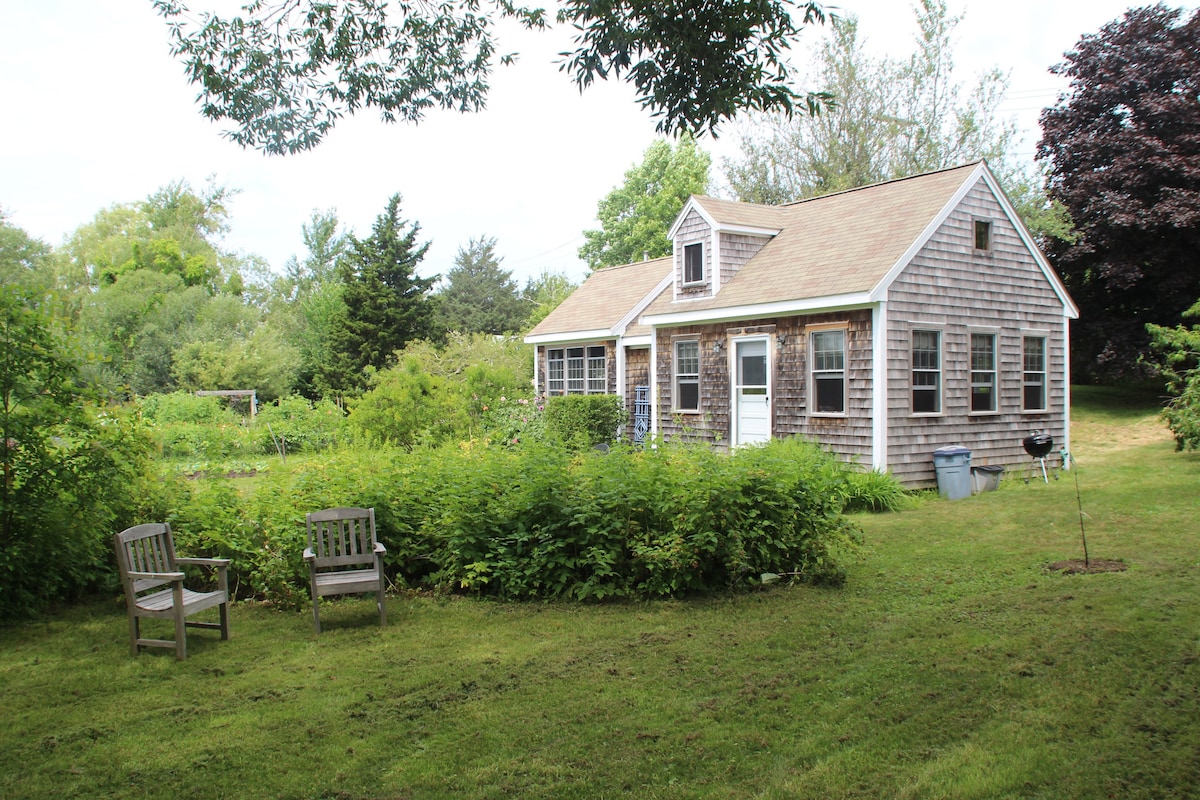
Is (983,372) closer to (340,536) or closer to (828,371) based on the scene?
(828,371)

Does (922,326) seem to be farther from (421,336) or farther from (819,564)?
(421,336)

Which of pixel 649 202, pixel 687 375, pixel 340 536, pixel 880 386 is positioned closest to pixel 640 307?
pixel 687 375

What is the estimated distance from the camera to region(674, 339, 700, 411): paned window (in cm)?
1634

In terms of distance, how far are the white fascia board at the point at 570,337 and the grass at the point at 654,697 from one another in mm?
13117

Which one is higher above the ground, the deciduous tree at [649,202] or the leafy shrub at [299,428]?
the deciduous tree at [649,202]

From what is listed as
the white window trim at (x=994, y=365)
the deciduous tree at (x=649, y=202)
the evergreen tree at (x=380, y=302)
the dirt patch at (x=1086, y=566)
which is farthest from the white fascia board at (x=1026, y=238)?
the deciduous tree at (x=649, y=202)

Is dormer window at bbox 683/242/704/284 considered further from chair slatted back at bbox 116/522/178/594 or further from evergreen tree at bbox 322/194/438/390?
evergreen tree at bbox 322/194/438/390

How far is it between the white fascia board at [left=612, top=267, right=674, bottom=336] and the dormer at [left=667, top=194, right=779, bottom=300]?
2.53 metres

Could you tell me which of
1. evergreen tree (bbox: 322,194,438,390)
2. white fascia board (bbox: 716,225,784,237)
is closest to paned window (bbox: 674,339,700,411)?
white fascia board (bbox: 716,225,784,237)

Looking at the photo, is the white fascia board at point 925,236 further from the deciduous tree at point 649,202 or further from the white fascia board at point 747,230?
the deciduous tree at point 649,202

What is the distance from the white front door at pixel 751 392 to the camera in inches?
583

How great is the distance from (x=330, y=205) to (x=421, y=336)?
76.5 feet

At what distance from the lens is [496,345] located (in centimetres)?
2939

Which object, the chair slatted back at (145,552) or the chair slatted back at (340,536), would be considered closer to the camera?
the chair slatted back at (145,552)
